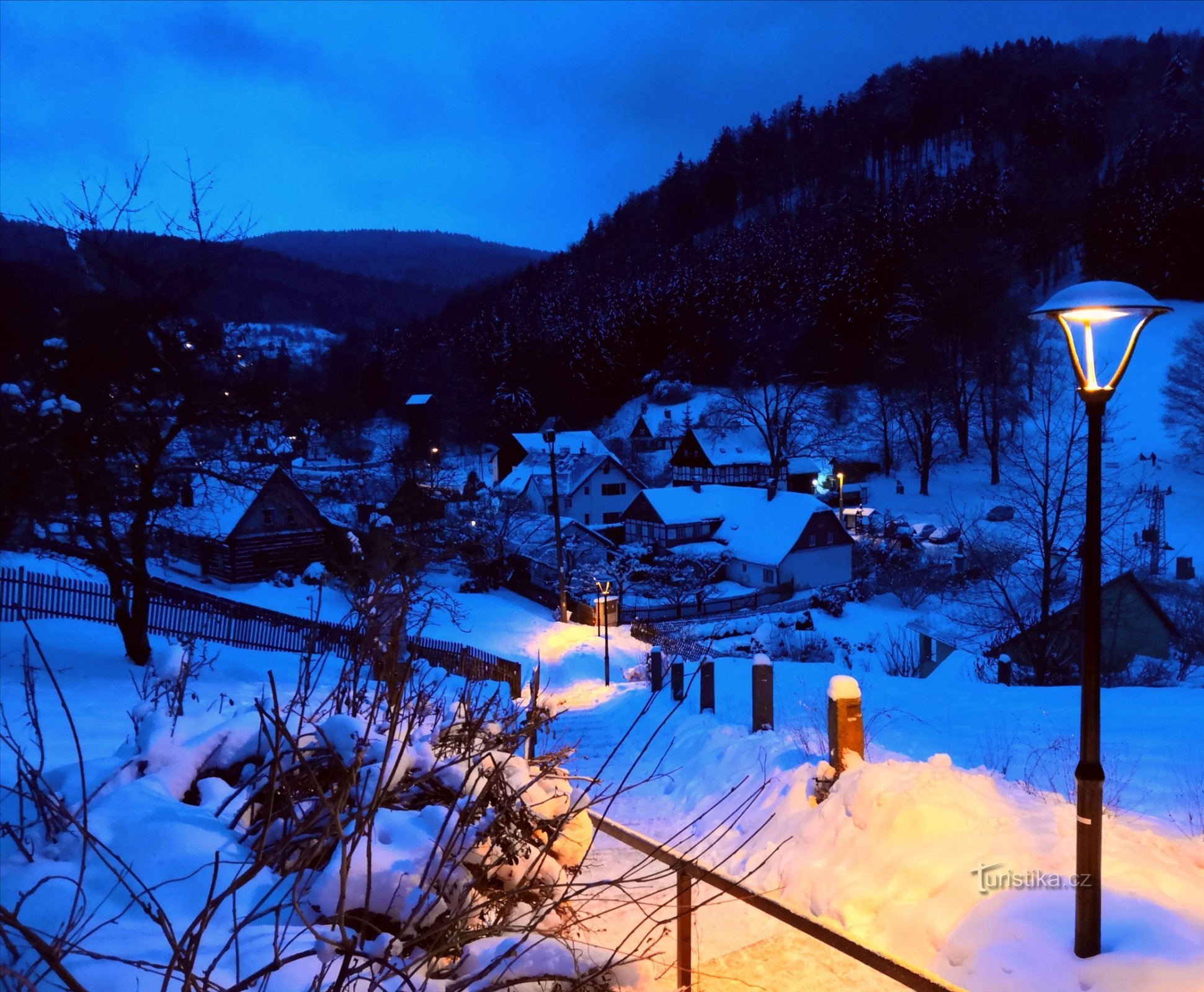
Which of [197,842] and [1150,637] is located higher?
[197,842]

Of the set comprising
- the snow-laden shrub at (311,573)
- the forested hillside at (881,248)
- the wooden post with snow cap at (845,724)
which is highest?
the forested hillside at (881,248)

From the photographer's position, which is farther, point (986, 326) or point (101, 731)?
point (986, 326)

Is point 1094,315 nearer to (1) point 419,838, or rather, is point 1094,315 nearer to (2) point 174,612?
(1) point 419,838

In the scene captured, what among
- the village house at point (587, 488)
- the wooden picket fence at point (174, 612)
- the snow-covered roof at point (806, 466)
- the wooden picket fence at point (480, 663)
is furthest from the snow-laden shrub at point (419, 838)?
the snow-covered roof at point (806, 466)

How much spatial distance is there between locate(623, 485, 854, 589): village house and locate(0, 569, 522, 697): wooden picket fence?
1893 centimetres

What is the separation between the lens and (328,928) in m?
2.56

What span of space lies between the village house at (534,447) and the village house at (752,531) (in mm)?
9052

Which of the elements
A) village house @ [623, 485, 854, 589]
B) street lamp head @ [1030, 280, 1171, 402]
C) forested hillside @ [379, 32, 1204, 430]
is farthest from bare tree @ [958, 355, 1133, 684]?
forested hillside @ [379, 32, 1204, 430]

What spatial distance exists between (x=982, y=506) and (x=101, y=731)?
38.2 m

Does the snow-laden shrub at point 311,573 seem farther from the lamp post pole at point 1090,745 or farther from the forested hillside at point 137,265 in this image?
the lamp post pole at point 1090,745

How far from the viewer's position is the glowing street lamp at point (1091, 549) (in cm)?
380

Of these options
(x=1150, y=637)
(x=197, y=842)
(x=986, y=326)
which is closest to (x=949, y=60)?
(x=986, y=326)

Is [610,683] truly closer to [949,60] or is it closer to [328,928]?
[328,928]

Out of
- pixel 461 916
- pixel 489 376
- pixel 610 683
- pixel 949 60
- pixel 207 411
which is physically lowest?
pixel 610 683
